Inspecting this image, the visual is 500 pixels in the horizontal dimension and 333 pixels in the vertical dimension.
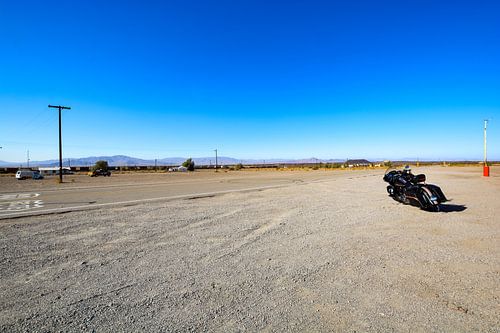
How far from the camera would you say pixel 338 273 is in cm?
373

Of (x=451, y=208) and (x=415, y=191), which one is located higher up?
(x=415, y=191)

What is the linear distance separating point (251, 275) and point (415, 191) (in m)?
6.75

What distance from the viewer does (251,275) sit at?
3.69 meters

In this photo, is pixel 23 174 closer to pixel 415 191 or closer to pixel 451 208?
pixel 415 191

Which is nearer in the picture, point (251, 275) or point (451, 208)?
point (251, 275)

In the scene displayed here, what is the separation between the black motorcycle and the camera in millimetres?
7842

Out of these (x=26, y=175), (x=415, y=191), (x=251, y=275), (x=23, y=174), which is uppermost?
(x=23, y=174)

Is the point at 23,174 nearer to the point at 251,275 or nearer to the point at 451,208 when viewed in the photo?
the point at 251,275

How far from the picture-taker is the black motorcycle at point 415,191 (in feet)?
25.7

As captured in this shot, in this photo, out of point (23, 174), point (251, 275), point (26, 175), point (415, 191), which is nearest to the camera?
point (251, 275)

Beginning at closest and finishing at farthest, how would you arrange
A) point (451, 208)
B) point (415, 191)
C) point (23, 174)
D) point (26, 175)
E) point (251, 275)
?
point (251, 275), point (415, 191), point (451, 208), point (23, 174), point (26, 175)

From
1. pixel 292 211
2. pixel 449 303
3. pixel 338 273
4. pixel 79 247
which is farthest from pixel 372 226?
pixel 79 247

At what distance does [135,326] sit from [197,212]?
585 cm

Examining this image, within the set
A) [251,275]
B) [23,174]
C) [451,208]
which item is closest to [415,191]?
[451,208]
